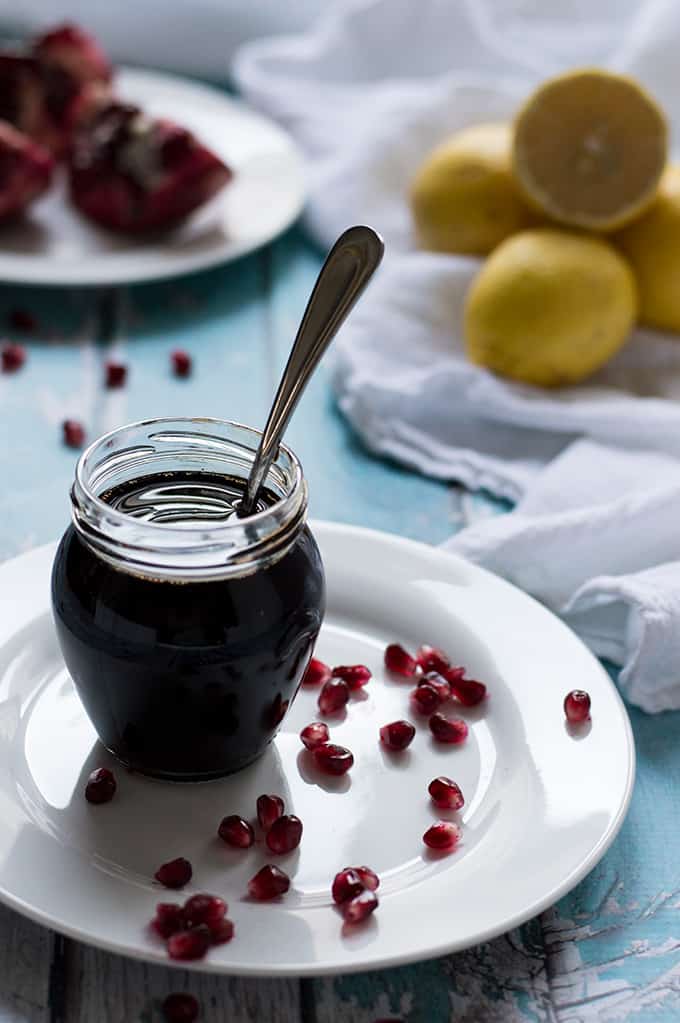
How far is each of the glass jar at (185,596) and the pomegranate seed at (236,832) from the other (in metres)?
0.08

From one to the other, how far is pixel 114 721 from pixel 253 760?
165 millimetres

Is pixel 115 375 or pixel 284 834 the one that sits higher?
pixel 284 834

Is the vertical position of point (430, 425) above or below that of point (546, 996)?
below

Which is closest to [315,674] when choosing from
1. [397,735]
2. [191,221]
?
[397,735]

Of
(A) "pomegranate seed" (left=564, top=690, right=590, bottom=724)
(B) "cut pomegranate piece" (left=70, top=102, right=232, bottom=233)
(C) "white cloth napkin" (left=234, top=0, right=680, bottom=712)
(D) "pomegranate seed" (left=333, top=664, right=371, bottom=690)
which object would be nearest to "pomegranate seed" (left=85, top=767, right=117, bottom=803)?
(D) "pomegranate seed" (left=333, top=664, right=371, bottom=690)

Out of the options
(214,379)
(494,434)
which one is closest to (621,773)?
(494,434)

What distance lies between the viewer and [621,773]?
136 cm

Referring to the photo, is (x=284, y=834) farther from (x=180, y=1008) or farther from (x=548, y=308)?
(x=548, y=308)

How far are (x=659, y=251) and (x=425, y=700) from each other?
3.96ft

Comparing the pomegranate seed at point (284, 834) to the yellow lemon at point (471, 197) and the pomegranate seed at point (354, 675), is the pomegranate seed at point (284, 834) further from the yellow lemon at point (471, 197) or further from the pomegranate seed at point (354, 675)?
the yellow lemon at point (471, 197)

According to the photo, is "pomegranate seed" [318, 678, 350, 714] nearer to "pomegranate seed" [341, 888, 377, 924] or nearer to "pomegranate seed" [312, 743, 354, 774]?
"pomegranate seed" [312, 743, 354, 774]

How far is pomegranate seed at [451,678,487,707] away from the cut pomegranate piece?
145 cm

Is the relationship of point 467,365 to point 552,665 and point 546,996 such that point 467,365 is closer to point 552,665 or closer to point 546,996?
point 552,665

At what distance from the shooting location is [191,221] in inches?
107
